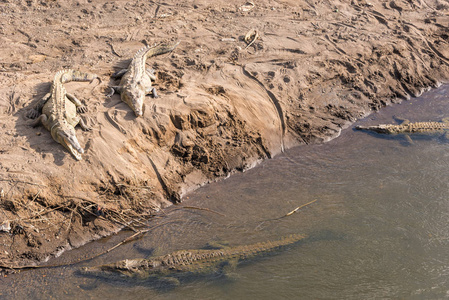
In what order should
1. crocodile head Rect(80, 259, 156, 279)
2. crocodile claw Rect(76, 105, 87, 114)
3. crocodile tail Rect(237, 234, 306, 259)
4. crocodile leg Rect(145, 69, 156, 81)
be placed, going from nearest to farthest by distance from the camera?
1. crocodile head Rect(80, 259, 156, 279)
2. crocodile tail Rect(237, 234, 306, 259)
3. crocodile claw Rect(76, 105, 87, 114)
4. crocodile leg Rect(145, 69, 156, 81)

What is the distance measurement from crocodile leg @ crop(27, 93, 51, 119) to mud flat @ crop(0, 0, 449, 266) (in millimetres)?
149

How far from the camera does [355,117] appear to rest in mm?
8305

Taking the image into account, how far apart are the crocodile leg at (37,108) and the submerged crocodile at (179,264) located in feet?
9.63

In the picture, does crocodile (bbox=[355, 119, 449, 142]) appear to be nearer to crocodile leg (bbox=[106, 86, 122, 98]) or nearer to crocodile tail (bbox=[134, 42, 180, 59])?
crocodile tail (bbox=[134, 42, 180, 59])

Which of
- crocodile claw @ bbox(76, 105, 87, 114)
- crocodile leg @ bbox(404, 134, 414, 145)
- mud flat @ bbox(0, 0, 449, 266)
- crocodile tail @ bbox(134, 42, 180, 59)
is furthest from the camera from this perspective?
crocodile tail @ bbox(134, 42, 180, 59)

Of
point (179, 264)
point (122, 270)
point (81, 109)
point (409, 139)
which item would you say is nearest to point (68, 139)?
point (81, 109)

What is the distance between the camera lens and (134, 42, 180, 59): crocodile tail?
8.14m

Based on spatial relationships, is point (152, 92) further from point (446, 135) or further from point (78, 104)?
point (446, 135)

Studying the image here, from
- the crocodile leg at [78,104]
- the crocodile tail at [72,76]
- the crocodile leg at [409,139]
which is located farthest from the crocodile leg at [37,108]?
the crocodile leg at [409,139]

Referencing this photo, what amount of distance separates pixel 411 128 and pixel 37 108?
7.00 m

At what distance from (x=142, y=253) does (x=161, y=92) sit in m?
3.13

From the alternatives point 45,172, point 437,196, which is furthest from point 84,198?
point 437,196

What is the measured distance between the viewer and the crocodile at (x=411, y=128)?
305 inches

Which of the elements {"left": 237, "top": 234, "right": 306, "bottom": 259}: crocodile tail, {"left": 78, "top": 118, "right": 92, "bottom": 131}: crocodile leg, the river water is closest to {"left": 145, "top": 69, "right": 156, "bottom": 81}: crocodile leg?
{"left": 78, "top": 118, "right": 92, "bottom": 131}: crocodile leg
